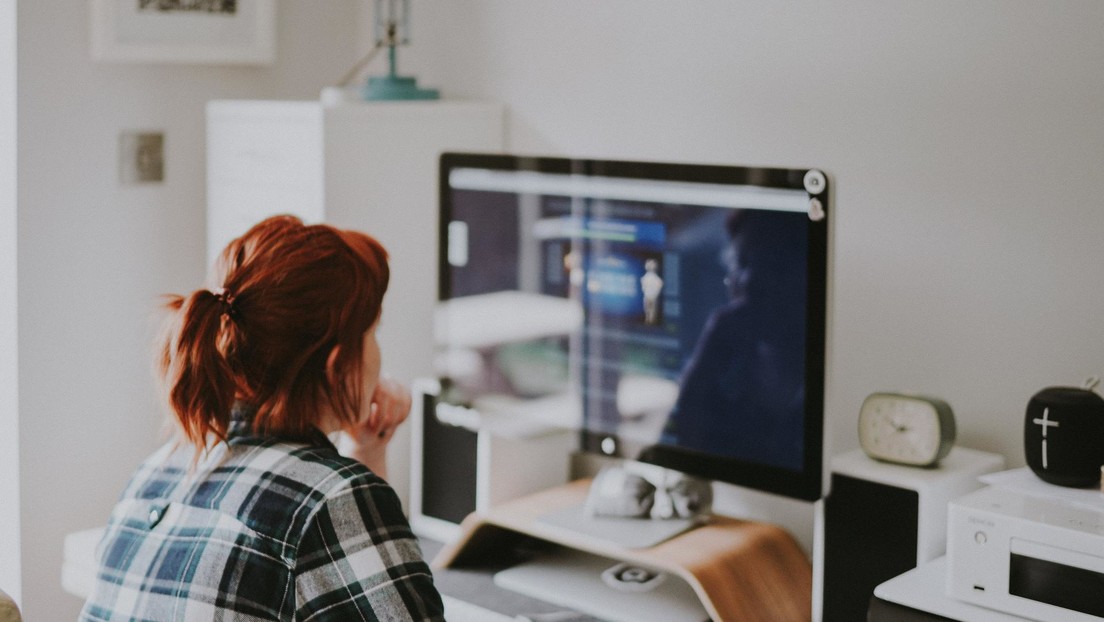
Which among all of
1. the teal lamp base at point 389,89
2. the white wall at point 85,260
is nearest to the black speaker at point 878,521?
the teal lamp base at point 389,89

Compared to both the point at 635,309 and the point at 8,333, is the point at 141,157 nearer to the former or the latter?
the point at 8,333

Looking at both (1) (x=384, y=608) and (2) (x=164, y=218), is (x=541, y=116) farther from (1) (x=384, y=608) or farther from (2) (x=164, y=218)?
(1) (x=384, y=608)

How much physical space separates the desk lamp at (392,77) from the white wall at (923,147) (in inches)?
15.8

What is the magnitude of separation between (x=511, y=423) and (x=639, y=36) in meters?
0.78

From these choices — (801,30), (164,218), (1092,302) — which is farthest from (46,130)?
(1092,302)

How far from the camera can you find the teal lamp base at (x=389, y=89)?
2.60 m

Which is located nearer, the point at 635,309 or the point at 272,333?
the point at 272,333

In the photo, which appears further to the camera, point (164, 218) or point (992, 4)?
point (164, 218)

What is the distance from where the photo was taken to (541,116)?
2.64 metres

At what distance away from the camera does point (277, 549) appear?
1.41m

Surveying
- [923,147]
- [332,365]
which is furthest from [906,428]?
[332,365]

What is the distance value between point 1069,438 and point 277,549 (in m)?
1.06

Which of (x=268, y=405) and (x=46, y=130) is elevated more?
(x=46, y=130)

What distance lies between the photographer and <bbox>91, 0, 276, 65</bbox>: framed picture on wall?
2.53 meters
